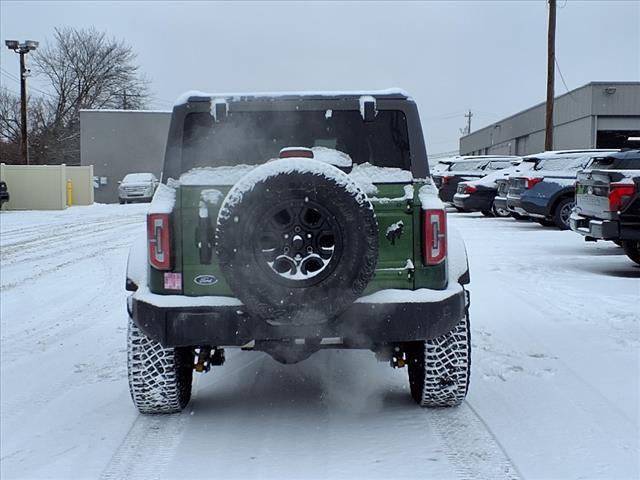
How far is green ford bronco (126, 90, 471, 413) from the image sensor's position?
3.93m

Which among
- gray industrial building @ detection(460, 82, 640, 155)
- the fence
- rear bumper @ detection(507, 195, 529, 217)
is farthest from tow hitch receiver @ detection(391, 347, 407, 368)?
gray industrial building @ detection(460, 82, 640, 155)

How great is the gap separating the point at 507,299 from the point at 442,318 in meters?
4.32

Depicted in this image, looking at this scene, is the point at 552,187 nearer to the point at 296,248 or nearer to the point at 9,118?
the point at 296,248

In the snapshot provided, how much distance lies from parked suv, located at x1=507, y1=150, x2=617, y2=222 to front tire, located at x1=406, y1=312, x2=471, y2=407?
12.3m

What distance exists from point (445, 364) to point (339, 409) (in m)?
0.75

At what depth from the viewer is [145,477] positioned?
146 inches

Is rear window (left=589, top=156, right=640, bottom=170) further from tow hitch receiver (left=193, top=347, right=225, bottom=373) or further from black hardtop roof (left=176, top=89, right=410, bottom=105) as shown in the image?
tow hitch receiver (left=193, top=347, right=225, bottom=373)

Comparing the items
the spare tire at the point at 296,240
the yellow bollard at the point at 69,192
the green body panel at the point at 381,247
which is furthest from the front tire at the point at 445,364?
the yellow bollard at the point at 69,192

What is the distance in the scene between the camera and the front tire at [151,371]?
445 cm

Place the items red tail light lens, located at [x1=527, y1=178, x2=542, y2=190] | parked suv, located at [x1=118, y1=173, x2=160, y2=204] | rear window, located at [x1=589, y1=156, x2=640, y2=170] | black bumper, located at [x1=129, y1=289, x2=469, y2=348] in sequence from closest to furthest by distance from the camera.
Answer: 1. black bumper, located at [x1=129, y1=289, x2=469, y2=348]
2. rear window, located at [x1=589, y1=156, x2=640, y2=170]
3. red tail light lens, located at [x1=527, y1=178, x2=542, y2=190]
4. parked suv, located at [x1=118, y1=173, x2=160, y2=204]

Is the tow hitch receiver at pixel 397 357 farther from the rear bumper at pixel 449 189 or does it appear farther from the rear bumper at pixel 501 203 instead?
the rear bumper at pixel 449 189

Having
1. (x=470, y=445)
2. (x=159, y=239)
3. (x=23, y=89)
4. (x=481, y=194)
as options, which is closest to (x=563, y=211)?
(x=481, y=194)

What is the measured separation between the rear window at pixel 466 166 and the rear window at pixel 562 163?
743 cm

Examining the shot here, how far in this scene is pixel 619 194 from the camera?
380 inches
